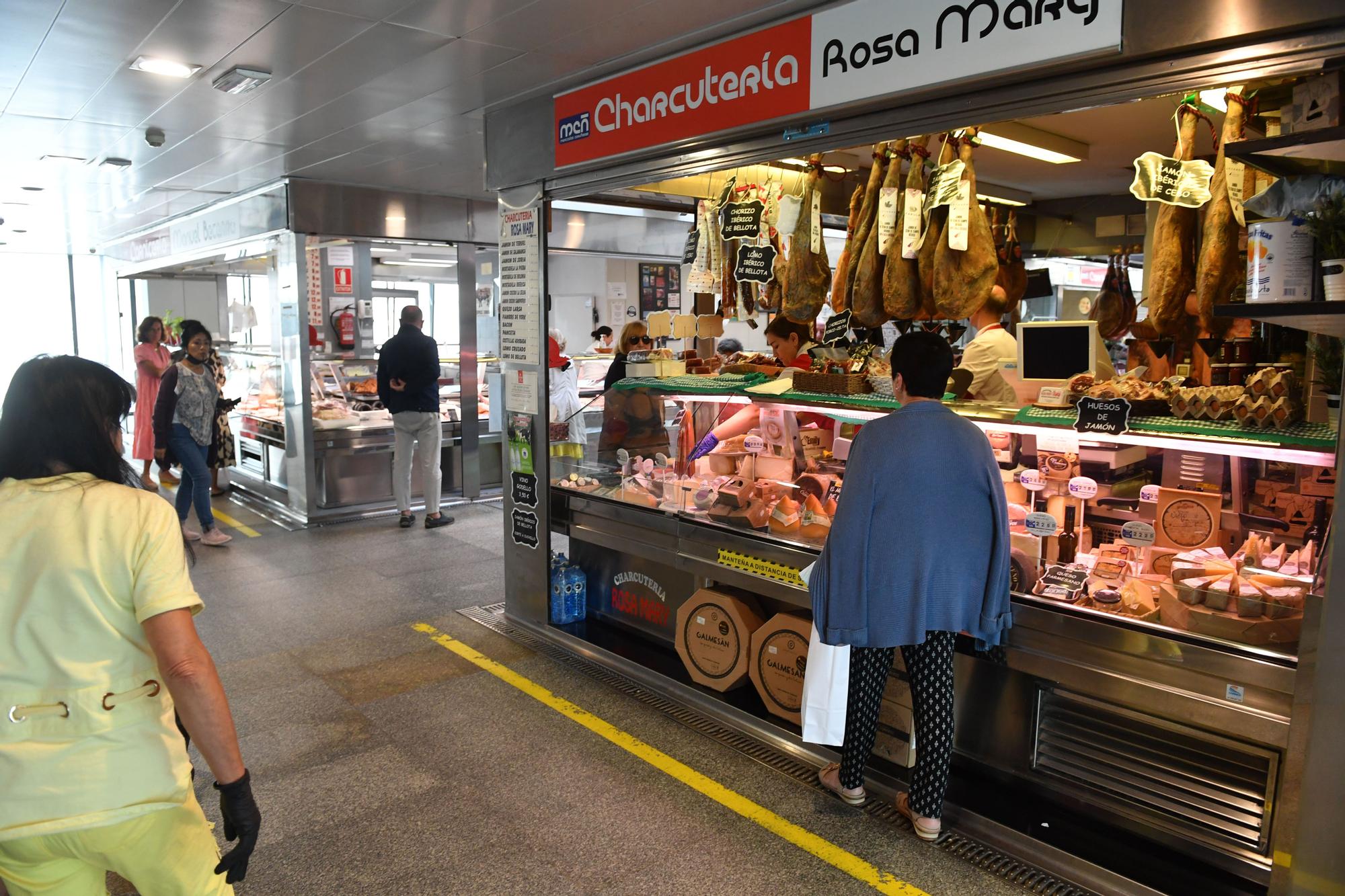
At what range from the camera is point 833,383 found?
387 centimetres

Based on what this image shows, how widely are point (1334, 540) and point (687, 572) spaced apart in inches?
113

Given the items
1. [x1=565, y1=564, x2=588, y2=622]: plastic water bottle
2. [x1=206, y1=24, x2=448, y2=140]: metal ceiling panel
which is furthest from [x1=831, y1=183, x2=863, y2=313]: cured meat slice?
[x1=565, y1=564, x2=588, y2=622]: plastic water bottle

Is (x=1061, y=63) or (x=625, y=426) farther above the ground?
(x=1061, y=63)

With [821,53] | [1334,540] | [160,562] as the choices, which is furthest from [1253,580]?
[160,562]

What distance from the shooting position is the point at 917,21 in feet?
10.3

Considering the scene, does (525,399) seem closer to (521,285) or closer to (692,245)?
(521,285)

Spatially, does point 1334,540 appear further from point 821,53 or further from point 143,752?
point 143,752

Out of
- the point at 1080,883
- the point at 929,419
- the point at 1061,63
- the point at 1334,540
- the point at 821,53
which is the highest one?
the point at 821,53

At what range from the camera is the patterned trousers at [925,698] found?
305 cm

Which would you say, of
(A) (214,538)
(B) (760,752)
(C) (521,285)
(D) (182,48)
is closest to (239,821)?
(B) (760,752)

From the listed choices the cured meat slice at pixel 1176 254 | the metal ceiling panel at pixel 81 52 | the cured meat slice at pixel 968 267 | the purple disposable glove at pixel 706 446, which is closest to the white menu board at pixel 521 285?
the purple disposable glove at pixel 706 446

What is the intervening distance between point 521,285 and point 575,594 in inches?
70.6

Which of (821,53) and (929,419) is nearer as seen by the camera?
(929,419)

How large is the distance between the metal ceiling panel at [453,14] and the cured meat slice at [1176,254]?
97.6 inches
